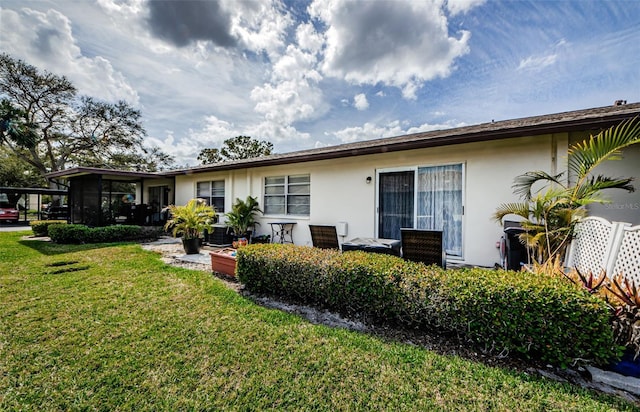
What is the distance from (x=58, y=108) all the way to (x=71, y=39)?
655 inches

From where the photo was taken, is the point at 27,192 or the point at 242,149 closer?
the point at 27,192

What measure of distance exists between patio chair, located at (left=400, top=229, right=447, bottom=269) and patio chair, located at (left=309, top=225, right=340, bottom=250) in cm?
179

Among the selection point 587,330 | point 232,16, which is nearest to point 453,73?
point 232,16

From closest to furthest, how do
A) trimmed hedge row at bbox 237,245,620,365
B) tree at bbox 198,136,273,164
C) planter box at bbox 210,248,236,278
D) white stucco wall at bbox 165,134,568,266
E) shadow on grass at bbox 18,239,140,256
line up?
trimmed hedge row at bbox 237,245,620,365, white stucco wall at bbox 165,134,568,266, planter box at bbox 210,248,236,278, shadow on grass at bbox 18,239,140,256, tree at bbox 198,136,273,164

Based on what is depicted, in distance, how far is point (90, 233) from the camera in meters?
9.90

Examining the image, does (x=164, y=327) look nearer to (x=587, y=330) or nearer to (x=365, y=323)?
(x=365, y=323)

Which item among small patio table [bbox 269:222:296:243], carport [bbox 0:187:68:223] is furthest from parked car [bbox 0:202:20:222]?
small patio table [bbox 269:222:296:243]

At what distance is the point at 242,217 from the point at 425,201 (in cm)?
602

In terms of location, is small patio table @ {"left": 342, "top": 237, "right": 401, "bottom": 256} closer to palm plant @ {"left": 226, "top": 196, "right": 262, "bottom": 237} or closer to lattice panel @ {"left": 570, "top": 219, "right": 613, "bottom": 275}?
lattice panel @ {"left": 570, "top": 219, "right": 613, "bottom": 275}

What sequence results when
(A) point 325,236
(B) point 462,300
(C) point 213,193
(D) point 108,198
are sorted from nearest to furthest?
(B) point 462,300 < (A) point 325,236 < (C) point 213,193 < (D) point 108,198

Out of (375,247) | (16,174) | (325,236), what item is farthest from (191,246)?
(16,174)

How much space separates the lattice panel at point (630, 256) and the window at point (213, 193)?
1112 cm

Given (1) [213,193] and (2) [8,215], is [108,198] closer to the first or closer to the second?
(1) [213,193]

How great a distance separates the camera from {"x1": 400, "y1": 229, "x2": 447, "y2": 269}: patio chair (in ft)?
15.0
